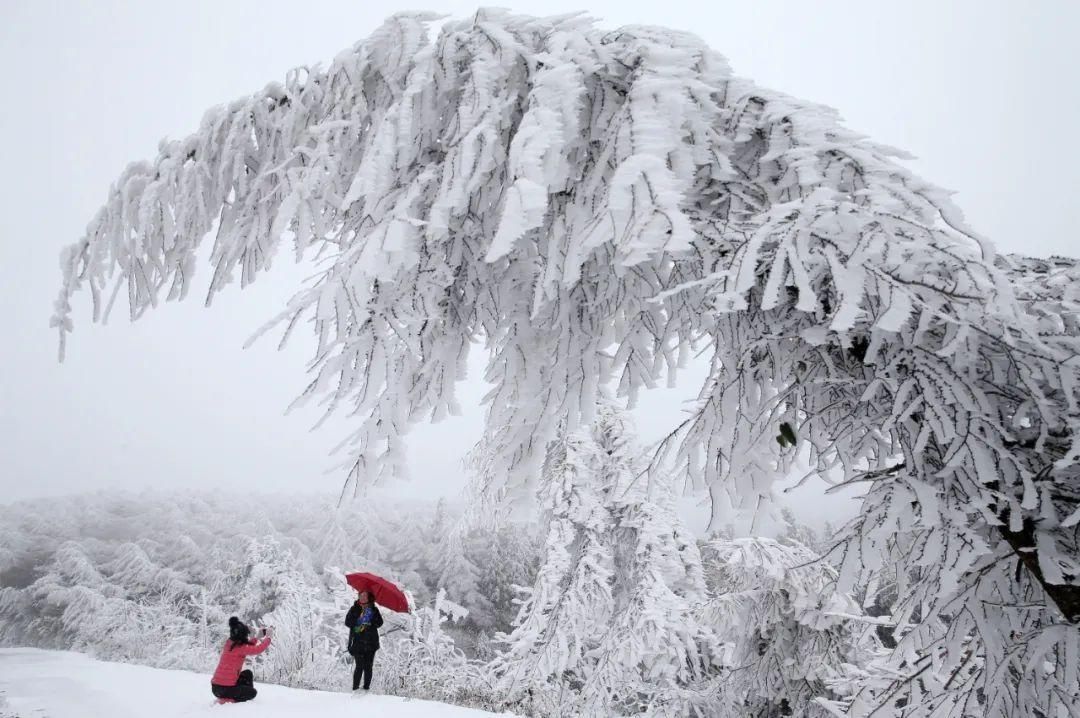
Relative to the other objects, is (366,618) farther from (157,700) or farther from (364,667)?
(157,700)

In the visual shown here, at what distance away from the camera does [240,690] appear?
638cm

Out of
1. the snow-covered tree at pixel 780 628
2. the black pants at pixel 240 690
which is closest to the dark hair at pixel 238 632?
the black pants at pixel 240 690

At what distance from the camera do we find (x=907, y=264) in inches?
54.2

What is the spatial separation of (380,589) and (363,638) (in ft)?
2.66

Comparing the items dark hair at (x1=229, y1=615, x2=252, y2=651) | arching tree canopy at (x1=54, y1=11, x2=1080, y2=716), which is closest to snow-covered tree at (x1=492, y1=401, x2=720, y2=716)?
dark hair at (x1=229, y1=615, x2=252, y2=651)

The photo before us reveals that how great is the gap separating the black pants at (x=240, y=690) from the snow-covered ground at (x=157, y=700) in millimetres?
100

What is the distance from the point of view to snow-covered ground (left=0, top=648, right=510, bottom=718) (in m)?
6.04

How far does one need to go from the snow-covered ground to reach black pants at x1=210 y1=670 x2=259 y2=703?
10 centimetres

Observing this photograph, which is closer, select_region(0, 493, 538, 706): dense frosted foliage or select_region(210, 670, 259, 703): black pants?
select_region(210, 670, 259, 703): black pants

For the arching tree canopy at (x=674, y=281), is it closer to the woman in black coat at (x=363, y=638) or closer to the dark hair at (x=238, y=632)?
the dark hair at (x=238, y=632)

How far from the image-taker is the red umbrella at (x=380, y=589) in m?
7.79

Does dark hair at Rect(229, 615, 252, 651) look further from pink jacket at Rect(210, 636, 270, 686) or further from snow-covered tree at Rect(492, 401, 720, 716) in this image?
snow-covered tree at Rect(492, 401, 720, 716)

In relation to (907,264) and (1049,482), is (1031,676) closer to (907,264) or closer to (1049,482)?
(1049,482)

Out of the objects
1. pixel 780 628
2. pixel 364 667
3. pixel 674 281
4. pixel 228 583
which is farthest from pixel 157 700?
pixel 228 583
